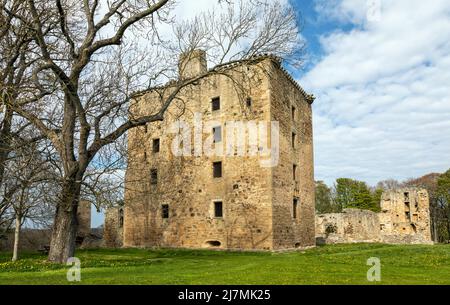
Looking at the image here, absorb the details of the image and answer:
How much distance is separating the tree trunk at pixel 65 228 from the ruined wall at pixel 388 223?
25.4 meters

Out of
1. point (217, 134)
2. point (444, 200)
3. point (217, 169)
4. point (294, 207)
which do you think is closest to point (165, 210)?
point (217, 169)

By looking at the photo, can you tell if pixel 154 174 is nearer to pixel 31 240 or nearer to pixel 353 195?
pixel 31 240

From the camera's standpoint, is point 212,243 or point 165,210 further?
point 165,210

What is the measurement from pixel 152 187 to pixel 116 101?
41.1ft

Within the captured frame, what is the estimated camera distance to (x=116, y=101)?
1380 cm

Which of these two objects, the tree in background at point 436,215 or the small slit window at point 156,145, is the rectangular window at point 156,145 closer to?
the small slit window at point 156,145

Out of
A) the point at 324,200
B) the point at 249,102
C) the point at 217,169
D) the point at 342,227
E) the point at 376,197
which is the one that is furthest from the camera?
the point at 324,200

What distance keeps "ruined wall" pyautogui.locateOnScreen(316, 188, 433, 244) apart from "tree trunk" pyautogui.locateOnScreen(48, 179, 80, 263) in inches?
1002

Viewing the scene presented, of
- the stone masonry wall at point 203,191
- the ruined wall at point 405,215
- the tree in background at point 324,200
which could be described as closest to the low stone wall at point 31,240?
the stone masonry wall at point 203,191

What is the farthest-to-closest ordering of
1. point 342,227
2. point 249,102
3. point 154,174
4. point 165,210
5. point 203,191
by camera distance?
point 342,227 → point 154,174 → point 165,210 → point 203,191 → point 249,102

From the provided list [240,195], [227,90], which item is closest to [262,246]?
[240,195]

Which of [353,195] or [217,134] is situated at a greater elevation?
[217,134]

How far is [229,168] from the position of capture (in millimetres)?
21953

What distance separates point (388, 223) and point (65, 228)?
35.0m
